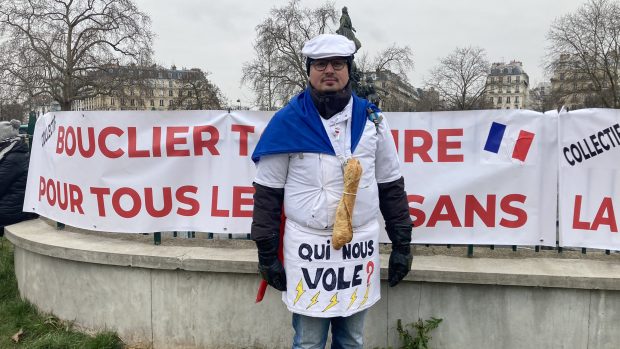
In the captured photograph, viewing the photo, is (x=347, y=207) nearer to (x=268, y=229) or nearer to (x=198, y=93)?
(x=268, y=229)

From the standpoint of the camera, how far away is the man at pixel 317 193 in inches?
95.6

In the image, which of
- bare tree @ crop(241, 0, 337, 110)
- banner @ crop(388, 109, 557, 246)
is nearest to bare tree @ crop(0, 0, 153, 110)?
bare tree @ crop(241, 0, 337, 110)

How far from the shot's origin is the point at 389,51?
4706cm

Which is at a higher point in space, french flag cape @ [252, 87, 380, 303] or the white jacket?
french flag cape @ [252, 87, 380, 303]

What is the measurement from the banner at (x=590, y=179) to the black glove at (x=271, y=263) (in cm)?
227

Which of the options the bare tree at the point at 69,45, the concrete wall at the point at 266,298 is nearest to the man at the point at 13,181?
the concrete wall at the point at 266,298

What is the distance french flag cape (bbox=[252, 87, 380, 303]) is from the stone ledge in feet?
4.07

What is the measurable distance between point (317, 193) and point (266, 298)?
1.44 meters

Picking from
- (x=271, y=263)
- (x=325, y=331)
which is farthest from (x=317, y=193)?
(x=325, y=331)

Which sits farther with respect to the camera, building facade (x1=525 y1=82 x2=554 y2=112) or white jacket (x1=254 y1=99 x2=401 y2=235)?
building facade (x1=525 y1=82 x2=554 y2=112)

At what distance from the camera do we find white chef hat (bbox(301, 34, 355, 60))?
2.39m

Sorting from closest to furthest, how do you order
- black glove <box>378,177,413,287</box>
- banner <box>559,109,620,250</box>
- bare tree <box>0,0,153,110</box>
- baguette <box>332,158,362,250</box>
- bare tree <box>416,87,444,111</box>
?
baguette <box>332,158,362,250</box> → black glove <box>378,177,413,287</box> → banner <box>559,109,620,250</box> → bare tree <box>0,0,153,110</box> → bare tree <box>416,87,444,111</box>

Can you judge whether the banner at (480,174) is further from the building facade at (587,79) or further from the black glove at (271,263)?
the building facade at (587,79)

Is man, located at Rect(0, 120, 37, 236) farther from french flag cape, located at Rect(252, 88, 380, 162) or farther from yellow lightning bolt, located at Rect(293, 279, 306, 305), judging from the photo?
yellow lightning bolt, located at Rect(293, 279, 306, 305)
